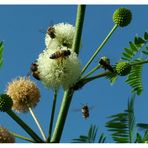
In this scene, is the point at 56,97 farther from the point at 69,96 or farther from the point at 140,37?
the point at 140,37

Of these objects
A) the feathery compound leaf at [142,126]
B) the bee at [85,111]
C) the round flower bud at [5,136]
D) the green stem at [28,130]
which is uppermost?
the bee at [85,111]

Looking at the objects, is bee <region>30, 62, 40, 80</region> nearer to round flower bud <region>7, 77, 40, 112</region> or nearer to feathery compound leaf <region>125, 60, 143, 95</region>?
round flower bud <region>7, 77, 40, 112</region>

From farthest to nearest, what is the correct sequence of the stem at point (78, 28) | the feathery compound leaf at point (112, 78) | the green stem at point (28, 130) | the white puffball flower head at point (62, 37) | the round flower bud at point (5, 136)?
the white puffball flower head at point (62, 37) → the feathery compound leaf at point (112, 78) → the stem at point (78, 28) → the green stem at point (28, 130) → the round flower bud at point (5, 136)

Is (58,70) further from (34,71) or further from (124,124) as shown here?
(124,124)

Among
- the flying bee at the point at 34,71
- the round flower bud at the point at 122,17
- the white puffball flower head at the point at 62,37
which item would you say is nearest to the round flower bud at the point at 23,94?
the flying bee at the point at 34,71

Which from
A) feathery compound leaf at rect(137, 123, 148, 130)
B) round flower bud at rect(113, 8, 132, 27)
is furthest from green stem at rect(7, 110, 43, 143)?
round flower bud at rect(113, 8, 132, 27)

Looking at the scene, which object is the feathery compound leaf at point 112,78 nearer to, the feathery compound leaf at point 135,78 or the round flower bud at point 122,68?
the round flower bud at point 122,68
